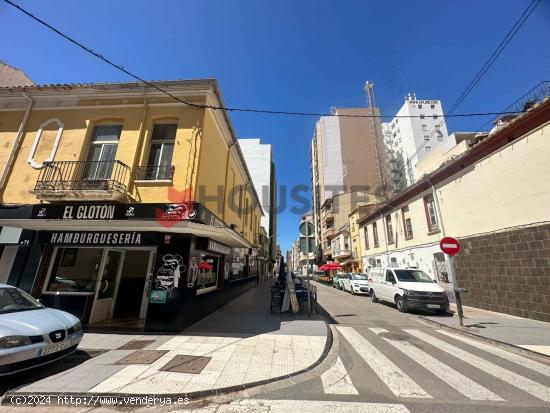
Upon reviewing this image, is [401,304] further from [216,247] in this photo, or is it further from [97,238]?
[97,238]

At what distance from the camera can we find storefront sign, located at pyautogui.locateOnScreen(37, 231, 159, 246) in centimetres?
727

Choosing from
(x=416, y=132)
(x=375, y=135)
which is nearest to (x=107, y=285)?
(x=375, y=135)

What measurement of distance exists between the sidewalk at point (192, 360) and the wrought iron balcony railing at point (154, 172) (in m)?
4.46

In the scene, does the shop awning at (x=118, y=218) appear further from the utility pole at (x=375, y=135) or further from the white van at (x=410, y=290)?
the utility pole at (x=375, y=135)

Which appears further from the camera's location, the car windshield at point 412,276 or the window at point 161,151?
the car windshield at point 412,276

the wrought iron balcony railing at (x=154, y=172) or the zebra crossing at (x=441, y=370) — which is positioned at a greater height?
the wrought iron balcony railing at (x=154, y=172)

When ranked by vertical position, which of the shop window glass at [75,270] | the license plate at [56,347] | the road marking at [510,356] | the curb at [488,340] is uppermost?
the shop window glass at [75,270]

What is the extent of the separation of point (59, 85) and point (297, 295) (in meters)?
12.1

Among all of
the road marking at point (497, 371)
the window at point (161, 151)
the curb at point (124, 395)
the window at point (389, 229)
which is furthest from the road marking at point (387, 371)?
the window at point (389, 229)

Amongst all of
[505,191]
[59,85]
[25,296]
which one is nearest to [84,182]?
[25,296]

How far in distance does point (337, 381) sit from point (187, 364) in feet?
9.18

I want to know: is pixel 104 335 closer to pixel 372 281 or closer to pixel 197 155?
pixel 197 155

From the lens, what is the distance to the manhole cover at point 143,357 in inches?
184

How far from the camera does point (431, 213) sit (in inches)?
594
